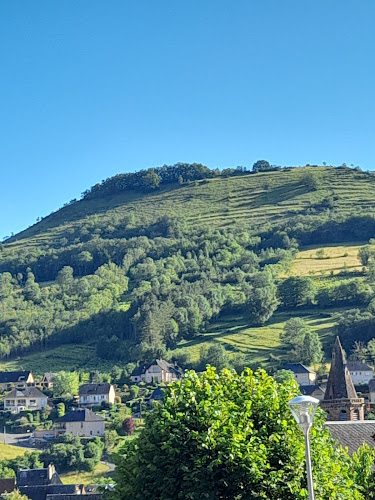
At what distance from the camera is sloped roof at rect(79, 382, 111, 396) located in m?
125

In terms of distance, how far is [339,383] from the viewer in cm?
5625

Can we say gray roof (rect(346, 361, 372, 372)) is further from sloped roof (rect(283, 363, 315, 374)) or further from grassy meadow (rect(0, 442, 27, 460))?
grassy meadow (rect(0, 442, 27, 460))

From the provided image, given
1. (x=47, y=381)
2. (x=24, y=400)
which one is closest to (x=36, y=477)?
(x=24, y=400)

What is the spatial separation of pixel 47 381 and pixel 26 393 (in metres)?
11.2

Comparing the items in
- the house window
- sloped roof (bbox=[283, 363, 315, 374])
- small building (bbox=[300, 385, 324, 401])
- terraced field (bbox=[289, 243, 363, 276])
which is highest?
terraced field (bbox=[289, 243, 363, 276])

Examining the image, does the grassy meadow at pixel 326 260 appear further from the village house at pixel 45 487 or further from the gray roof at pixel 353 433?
the gray roof at pixel 353 433

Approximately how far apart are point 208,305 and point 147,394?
1492 inches

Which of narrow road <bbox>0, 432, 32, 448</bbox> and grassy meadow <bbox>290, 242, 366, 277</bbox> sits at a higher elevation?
grassy meadow <bbox>290, 242, 366, 277</bbox>

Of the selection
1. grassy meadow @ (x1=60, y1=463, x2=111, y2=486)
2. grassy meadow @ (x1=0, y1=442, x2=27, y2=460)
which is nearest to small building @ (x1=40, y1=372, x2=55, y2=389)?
grassy meadow @ (x1=0, y1=442, x2=27, y2=460)

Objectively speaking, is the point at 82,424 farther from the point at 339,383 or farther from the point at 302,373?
the point at 339,383

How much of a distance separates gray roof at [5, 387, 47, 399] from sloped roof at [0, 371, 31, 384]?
25.6 ft

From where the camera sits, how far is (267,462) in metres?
25.8

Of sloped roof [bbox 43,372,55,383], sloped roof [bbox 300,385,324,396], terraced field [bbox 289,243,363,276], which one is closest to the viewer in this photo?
sloped roof [bbox 300,385,324,396]

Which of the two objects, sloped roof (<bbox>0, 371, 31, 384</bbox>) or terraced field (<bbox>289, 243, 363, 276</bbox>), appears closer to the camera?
sloped roof (<bbox>0, 371, 31, 384</bbox>)
